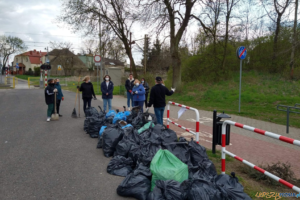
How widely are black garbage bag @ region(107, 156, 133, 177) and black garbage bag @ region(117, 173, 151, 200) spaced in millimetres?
724

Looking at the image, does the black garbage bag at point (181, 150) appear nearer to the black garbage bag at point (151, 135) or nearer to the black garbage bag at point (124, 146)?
the black garbage bag at point (151, 135)

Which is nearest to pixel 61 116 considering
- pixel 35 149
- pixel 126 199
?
pixel 35 149

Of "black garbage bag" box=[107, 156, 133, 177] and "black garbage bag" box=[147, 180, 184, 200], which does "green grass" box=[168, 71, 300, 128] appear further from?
"black garbage bag" box=[147, 180, 184, 200]

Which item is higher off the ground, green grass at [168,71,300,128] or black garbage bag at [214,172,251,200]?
green grass at [168,71,300,128]

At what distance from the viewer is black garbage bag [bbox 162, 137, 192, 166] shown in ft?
13.9

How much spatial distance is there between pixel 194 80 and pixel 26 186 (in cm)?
1987

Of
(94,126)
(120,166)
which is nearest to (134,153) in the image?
(120,166)

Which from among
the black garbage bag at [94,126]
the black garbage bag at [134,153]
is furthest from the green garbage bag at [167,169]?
the black garbage bag at [94,126]

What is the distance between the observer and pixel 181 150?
4344 millimetres

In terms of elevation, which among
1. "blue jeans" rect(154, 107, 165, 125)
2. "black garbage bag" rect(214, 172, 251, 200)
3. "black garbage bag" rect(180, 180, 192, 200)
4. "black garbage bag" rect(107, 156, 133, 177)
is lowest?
"black garbage bag" rect(107, 156, 133, 177)

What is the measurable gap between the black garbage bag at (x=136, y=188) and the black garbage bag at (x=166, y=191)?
145 millimetres

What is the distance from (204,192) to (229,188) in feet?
1.11

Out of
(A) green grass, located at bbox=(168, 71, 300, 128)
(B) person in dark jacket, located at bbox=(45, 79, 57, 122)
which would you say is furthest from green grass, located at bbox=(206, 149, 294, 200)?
(B) person in dark jacket, located at bbox=(45, 79, 57, 122)

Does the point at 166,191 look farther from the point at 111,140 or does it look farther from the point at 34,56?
the point at 34,56
